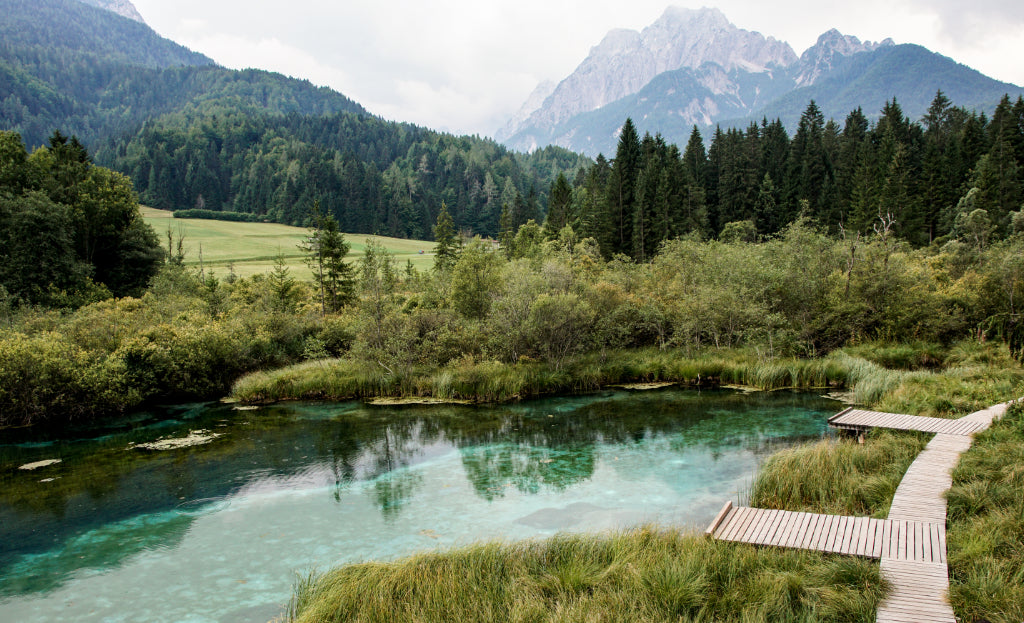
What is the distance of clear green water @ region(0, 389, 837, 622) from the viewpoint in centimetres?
1137

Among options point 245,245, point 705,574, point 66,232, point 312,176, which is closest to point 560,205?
point 66,232

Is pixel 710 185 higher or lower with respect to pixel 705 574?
higher

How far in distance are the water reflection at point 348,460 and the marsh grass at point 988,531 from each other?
604 centimetres

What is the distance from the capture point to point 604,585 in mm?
8453

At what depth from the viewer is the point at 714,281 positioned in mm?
32406

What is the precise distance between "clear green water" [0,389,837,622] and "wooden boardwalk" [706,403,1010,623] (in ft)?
8.47

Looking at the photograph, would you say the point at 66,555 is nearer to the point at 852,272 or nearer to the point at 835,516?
the point at 835,516

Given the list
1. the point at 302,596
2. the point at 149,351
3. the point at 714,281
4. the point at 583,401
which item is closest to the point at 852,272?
the point at 714,281

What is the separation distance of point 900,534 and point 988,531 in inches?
47.7

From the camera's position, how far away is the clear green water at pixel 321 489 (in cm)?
1137

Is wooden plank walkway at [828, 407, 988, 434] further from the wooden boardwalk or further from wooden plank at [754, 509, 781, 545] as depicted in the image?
wooden plank at [754, 509, 781, 545]

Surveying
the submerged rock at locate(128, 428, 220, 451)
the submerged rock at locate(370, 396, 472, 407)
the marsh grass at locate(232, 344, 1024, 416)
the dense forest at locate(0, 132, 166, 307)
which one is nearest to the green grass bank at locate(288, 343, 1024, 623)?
the marsh grass at locate(232, 344, 1024, 416)

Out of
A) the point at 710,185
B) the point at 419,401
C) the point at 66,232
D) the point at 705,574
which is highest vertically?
the point at 710,185

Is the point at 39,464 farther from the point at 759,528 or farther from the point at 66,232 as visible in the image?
the point at 66,232
